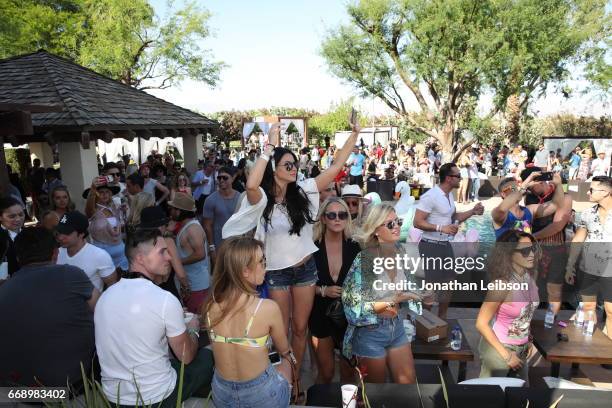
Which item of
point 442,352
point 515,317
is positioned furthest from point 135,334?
point 515,317

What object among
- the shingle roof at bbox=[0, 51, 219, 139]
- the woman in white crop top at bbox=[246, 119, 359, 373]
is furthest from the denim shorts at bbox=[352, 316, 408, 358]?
the shingle roof at bbox=[0, 51, 219, 139]

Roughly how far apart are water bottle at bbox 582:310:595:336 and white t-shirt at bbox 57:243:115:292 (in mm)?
4193

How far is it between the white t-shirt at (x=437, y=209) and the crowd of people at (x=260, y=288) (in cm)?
2

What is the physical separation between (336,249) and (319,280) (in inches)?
11.4

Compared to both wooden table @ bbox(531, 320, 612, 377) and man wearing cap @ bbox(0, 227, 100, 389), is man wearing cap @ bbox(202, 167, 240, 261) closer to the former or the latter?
man wearing cap @ bbox(0, 227, 100, 389)

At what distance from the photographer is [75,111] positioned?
816cm

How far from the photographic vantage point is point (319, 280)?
3.56 meters

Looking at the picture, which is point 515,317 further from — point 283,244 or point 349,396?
point 283,244

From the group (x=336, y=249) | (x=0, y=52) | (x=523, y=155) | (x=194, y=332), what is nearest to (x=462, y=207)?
(x=523, y=155)

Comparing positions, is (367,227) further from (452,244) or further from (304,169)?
(304,169)

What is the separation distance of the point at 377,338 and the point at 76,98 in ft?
27.7

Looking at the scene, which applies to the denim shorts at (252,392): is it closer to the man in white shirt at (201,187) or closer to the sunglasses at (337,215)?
the sunglasses at (337,215)

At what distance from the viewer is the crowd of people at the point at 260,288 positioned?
2.38 meters

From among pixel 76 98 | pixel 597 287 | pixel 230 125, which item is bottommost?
pixel 597 287
